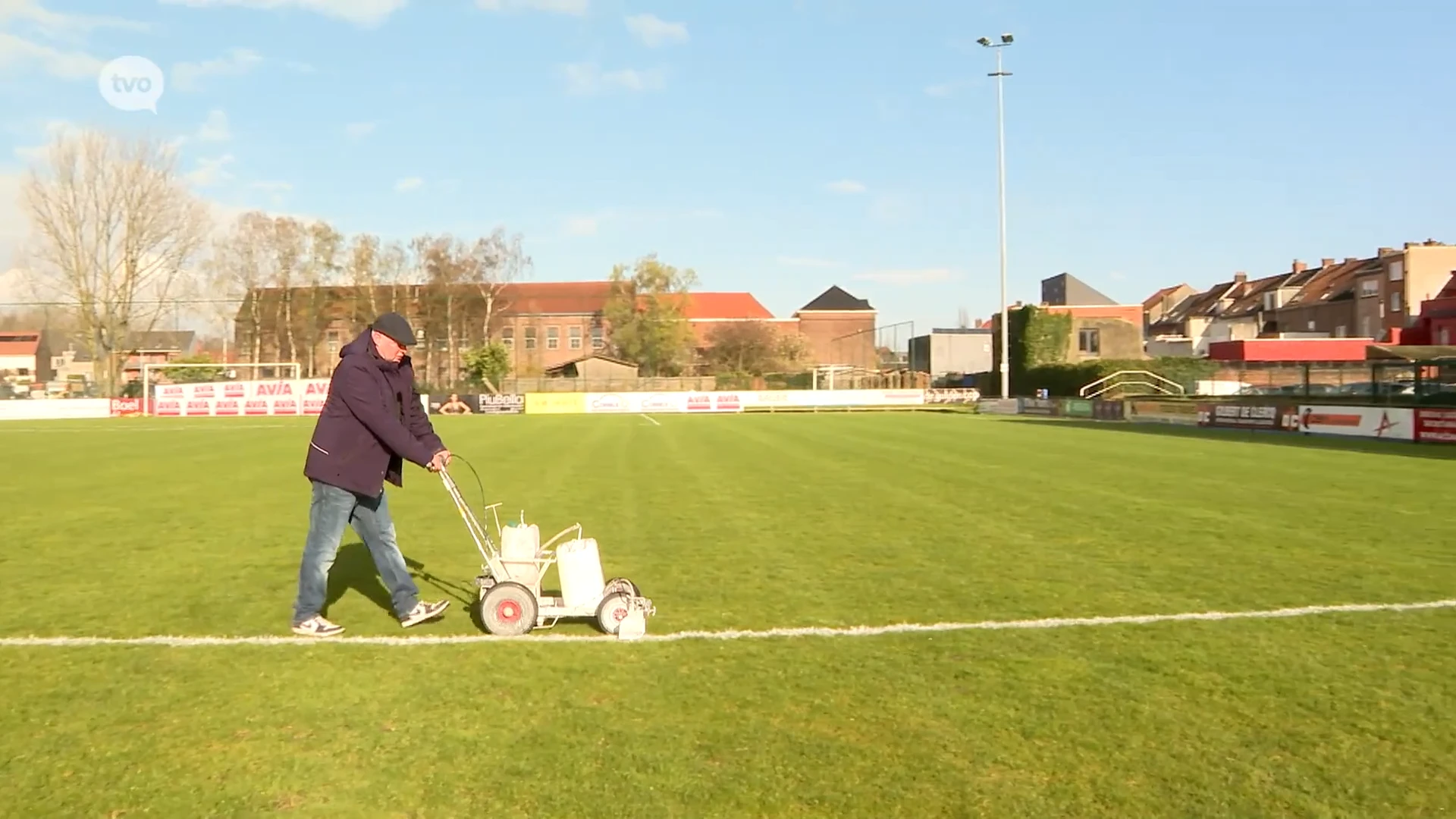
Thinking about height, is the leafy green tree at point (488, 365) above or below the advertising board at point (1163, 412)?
above

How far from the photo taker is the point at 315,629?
6.34 metres

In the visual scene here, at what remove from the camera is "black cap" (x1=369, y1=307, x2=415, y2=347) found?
20.1 feet

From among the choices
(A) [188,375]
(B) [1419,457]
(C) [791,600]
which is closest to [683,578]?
(C) [791,600]

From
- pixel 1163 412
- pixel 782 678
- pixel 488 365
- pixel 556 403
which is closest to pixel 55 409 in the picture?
pixel 556 403

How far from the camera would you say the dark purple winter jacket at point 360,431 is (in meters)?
6.07

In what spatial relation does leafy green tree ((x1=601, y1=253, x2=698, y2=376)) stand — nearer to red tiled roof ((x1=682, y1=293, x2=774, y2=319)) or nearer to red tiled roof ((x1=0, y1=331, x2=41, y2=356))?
red tiled roof ((x1=682, y1=293, x2=774, y2=319))

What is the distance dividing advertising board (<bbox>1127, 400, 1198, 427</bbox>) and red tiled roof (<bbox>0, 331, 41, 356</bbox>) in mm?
115832

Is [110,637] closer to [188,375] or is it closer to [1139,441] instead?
[1139,441]

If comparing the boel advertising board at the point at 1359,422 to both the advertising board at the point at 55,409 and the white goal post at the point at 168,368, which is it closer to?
the white goal post at the point at 168,368

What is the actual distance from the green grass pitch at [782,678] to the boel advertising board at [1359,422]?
1643 cm

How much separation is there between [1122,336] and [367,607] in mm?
70527

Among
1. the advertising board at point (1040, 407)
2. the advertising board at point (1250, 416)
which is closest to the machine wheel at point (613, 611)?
the advertising board at point (1250, 416)

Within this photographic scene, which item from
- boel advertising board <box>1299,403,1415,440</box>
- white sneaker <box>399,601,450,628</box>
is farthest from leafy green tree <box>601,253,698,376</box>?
white sneaker <box>399,601,450,628</box>

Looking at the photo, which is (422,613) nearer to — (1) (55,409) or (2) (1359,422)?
(2) (1359,422)
